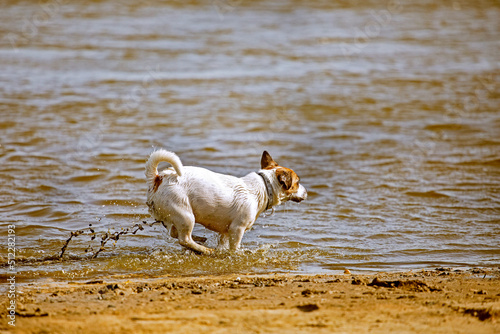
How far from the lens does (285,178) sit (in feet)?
24.1

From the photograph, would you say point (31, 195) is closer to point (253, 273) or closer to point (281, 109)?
point (253, 273)

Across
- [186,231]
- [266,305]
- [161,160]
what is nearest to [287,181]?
[186,231]

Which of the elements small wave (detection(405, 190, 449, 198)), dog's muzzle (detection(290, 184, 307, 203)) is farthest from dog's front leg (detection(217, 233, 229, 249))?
small wave (detection(405, 190, 449, 198))

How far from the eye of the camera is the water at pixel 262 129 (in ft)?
24.8

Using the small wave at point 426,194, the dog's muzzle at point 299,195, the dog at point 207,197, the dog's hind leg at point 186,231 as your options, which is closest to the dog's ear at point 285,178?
the dog at point 207,197

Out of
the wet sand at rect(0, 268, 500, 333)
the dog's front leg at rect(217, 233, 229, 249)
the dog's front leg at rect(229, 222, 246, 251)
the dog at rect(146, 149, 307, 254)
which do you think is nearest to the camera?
the wet sand at rect(0, 268, 500, 333)

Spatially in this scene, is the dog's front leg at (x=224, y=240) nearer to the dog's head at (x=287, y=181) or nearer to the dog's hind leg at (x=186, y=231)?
the dog's hind leg at (x=186, y=231)

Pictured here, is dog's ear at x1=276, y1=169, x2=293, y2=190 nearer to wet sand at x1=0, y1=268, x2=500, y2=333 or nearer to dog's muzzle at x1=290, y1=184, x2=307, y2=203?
dog's muzzle at x1=290, y1=184, x2=307, y2=203

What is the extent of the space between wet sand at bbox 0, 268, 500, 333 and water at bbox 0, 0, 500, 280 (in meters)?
0.64

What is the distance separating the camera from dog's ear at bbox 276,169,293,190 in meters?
7.35

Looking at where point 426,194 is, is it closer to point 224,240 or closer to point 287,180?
point 287,180

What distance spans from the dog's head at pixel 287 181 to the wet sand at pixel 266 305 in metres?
1.28

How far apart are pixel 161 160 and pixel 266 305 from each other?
2067mm

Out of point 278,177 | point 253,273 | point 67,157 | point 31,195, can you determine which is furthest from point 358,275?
point 67,157
